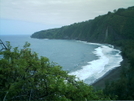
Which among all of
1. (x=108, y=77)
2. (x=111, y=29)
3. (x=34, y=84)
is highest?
(x=111, y=29)

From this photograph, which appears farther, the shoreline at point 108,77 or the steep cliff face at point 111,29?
the steep cliff face at point 111,29

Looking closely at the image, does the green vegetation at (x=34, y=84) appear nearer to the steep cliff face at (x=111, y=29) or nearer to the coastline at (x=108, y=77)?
the coastline at (x=108, y=77)

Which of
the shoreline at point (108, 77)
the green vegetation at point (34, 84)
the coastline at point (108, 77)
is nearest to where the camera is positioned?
the green vegetation at point (34, 84)

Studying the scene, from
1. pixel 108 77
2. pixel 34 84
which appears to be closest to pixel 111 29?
pixel 108 77

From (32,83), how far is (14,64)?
79 cm

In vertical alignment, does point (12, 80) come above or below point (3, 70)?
below

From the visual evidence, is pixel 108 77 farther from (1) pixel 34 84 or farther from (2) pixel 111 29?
(2) pixel 111 29

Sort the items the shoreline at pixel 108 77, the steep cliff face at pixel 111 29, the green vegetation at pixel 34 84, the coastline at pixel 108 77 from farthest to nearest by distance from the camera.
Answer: the steep cliff face at pixel 111 29 → the shoreline at pixel 108 77 → the coastline at pixel 108 77 → the green vegetation at pixel 34 84

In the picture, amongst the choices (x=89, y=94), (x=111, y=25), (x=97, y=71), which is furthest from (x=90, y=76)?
(x=111, y=25)

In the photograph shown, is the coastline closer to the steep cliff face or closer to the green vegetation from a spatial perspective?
the green vegetation

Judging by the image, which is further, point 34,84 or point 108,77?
point 108,77

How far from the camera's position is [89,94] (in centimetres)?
474

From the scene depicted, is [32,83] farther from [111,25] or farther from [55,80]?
[111,25]

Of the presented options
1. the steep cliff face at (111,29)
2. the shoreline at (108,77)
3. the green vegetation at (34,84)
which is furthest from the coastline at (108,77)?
the steep cliff face at (111,29)
